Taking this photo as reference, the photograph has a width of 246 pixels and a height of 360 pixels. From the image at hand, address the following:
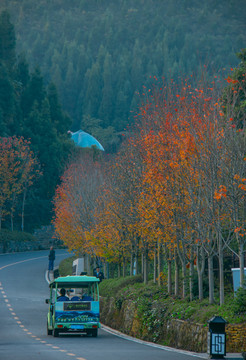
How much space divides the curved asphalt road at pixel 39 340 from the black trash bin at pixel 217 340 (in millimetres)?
766

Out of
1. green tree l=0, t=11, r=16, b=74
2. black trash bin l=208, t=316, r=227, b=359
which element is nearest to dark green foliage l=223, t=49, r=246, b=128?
black trash bin l=208, t=316, r=227, b=359

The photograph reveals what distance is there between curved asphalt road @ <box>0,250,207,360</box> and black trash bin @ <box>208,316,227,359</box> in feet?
2.51

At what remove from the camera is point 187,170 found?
76.0 ft

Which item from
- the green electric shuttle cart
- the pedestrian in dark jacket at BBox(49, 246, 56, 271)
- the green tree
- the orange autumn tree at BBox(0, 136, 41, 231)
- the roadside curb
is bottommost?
the roadside curb

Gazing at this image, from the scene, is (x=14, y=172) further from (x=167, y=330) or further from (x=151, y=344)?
(x=151, y=344)

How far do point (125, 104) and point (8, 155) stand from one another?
109 meters

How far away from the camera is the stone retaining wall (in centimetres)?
1892

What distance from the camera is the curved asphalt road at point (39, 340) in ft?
57.7

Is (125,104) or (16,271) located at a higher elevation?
(125,104)

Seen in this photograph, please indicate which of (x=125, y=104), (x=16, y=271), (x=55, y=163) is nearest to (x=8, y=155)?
(x=55, y=163)

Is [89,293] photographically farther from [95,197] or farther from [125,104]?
[125,104]

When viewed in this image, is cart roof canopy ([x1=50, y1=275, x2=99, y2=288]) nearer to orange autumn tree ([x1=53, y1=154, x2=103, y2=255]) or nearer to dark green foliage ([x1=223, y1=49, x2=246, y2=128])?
dark green foliage ([x1=223, y1=49, x2=246, y2=128])

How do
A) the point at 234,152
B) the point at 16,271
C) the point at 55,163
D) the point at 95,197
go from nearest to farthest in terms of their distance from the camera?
the point at 234,152, the point at 95,197, the point at 16,271, the point at 55,163

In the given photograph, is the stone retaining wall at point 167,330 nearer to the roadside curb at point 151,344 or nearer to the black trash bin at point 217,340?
the roadside curb at point 151,344
